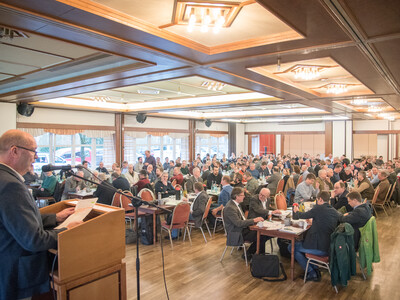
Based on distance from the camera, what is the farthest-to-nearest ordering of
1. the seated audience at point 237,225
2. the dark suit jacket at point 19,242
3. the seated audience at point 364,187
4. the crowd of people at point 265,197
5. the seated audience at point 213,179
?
the seated audience at point 213,179 → the seated audience at point 364,187 → the seated audience at point 237,225 → the crowd of people at point 265,197 → the dark suit jacket at point 19,242

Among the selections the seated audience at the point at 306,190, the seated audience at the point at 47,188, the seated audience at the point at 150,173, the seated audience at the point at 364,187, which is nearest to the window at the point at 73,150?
the seated audience at the point at 47,188

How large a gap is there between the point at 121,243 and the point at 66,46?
304cm

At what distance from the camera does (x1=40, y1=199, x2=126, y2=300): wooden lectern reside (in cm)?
205

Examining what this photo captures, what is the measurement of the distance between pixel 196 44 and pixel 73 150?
29.4ft

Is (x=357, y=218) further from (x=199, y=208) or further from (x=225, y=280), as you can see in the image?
(x=199, y=208)

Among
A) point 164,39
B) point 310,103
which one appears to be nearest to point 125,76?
point 164,39

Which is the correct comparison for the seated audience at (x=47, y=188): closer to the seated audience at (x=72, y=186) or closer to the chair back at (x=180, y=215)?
the seated audience at (x=72, y=186)

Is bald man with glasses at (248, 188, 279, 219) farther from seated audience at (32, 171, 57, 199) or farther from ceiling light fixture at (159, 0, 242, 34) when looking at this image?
seated audience at (32, 171, 57, 199)

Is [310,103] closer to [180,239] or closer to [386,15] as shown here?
[180,239]

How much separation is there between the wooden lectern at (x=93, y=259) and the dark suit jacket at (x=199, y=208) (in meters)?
3.70

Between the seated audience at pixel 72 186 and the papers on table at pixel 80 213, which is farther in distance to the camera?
the seated audience at pixel 72 186

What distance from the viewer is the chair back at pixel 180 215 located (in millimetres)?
5582

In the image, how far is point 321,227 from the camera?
14.3 feet

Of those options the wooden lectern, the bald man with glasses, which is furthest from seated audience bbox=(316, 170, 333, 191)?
the wooden lectern
